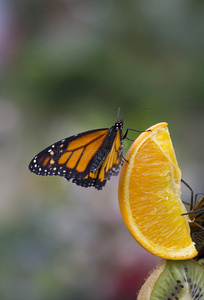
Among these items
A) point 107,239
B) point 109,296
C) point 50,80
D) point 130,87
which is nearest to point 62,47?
point 50,80

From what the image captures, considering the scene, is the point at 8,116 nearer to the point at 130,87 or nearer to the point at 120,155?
the point at 130,87

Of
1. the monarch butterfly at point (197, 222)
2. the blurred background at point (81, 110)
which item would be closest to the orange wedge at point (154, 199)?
the monarch butterfly at point (197, 222)

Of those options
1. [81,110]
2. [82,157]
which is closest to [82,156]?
[82,157]

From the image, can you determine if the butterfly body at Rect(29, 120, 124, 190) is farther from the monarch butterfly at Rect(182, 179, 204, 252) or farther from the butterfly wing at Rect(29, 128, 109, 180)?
the monarch butterfly at Rect(182, 179, 204, 252)

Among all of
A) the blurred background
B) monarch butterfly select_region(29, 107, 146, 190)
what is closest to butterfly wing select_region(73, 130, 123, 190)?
monarch butterfly select_region(29, 107, 146, 190)

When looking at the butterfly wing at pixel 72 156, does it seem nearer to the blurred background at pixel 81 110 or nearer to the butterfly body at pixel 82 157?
the butterfly body at pixel 82 157

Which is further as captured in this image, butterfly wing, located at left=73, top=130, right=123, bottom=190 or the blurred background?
the blurred background
